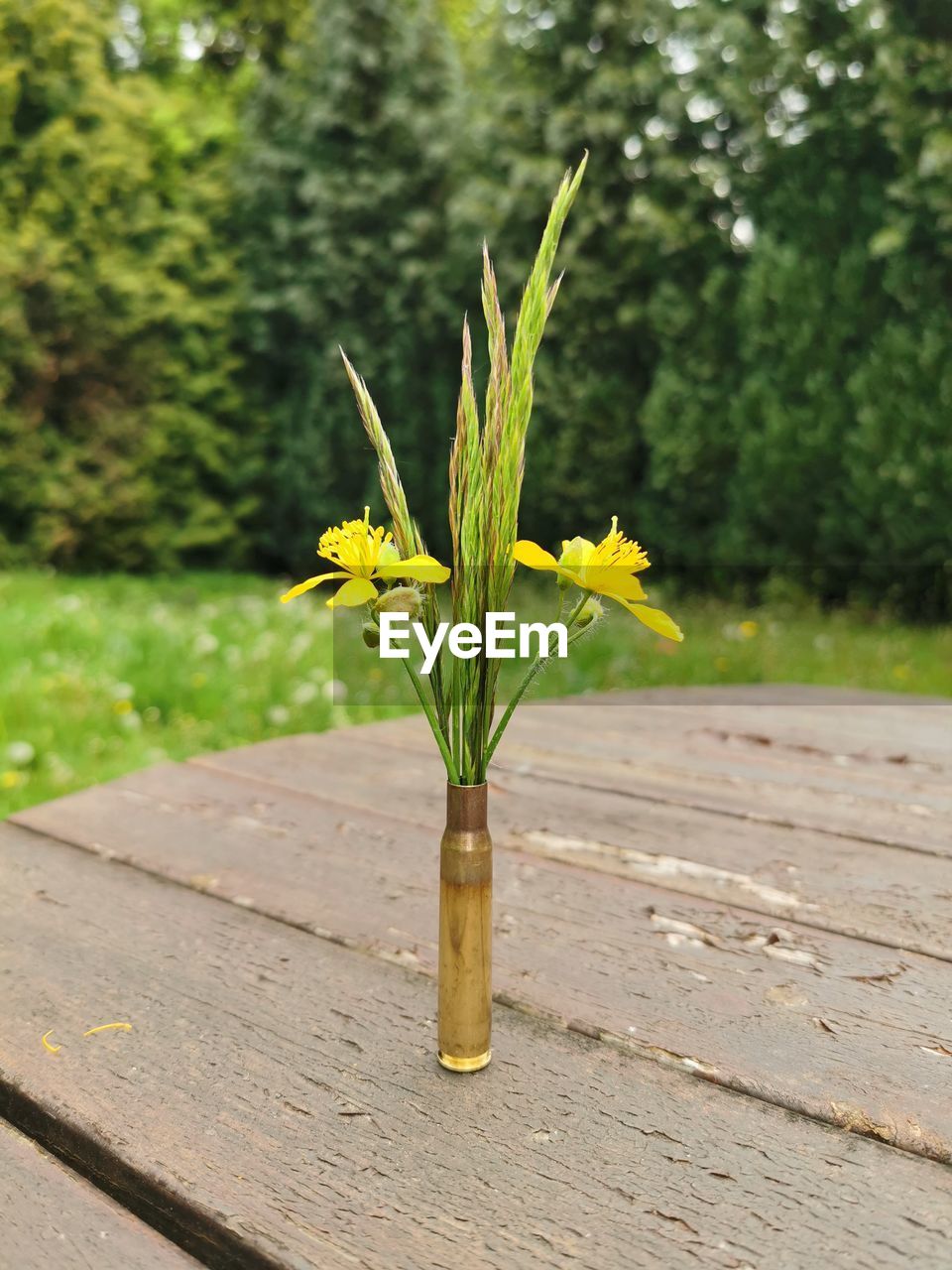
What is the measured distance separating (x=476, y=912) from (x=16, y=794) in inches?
83.0

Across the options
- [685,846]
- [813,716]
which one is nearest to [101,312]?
[813,716]

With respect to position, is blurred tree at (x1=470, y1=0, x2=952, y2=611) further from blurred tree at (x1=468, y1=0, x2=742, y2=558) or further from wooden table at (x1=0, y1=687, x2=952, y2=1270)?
wooden table at (x1=0, y1=687, x2=952, y2=1270)

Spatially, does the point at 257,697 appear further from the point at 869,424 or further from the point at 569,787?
the point at 869,424

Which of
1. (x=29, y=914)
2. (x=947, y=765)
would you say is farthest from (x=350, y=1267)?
(x=947, y=765)

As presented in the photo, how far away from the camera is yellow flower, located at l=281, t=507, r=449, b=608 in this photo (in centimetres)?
70

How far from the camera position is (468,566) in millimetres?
707

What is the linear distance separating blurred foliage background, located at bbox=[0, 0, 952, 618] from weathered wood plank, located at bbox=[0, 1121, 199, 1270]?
515 centimetres

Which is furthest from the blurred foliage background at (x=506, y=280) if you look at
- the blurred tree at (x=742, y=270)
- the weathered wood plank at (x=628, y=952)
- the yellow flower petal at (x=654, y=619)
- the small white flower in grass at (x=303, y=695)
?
the yellow flower petal at (x=654, y=619)

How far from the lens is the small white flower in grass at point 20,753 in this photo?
2.73 meters

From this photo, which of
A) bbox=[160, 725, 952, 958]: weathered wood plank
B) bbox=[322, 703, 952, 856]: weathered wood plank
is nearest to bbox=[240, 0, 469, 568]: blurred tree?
bbox=[322, 703, 952, 856]: weathered wood plank

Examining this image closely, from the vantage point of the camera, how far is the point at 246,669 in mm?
3707

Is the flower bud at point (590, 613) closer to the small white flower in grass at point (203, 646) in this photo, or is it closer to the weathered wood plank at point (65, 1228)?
the weathered wood plank at point (65, 1228)

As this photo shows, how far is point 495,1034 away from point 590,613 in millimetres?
344

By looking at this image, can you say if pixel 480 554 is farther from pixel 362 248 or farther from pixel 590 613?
pixel 362 248
